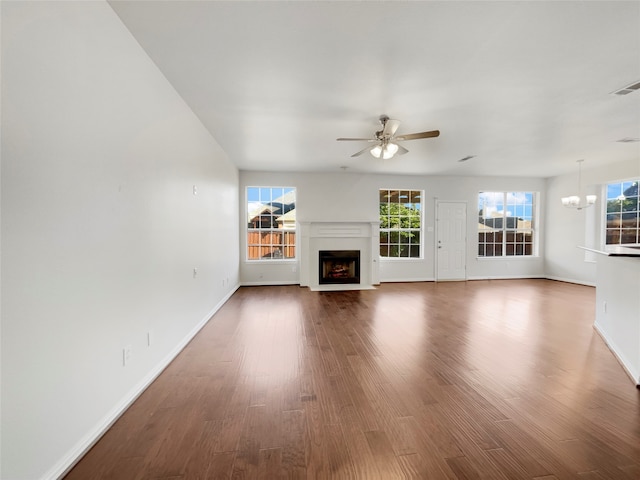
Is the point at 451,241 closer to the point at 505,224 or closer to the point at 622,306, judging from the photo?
the point at 505,224

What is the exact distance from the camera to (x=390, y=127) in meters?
3.61

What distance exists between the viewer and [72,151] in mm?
1475

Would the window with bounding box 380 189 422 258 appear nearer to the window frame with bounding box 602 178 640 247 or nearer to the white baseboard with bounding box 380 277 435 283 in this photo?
the white baseboard with bounding box 380 277 435 283

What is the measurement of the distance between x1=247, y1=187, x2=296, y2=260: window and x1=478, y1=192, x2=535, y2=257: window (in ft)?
16.4

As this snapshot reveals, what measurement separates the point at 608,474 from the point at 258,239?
6138 mm

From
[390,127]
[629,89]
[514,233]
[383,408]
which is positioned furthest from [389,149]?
[514,233]

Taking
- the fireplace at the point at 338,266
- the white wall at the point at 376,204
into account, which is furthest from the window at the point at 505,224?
the fireplace at the point at 338,266

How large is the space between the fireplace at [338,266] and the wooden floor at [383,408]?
2.93 metres

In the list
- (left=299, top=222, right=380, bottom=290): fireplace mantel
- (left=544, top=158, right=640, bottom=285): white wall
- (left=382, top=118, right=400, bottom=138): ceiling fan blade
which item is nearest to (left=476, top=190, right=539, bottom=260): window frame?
(left=544, top=158, right=640, bottom=285): white wall

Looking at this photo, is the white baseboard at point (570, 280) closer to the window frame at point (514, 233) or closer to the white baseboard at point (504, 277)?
the white baseboard at point (504, 277)

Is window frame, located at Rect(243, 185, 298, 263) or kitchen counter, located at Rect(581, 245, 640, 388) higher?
window frame, located at Rect(243, 185, 298, 263)

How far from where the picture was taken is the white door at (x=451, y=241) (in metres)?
7.22

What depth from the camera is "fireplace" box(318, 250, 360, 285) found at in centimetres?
668

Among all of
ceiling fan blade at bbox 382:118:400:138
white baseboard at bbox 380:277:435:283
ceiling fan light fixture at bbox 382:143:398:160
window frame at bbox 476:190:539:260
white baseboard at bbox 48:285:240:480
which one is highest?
ceiling fan blade at bbox 382:118:400:138
